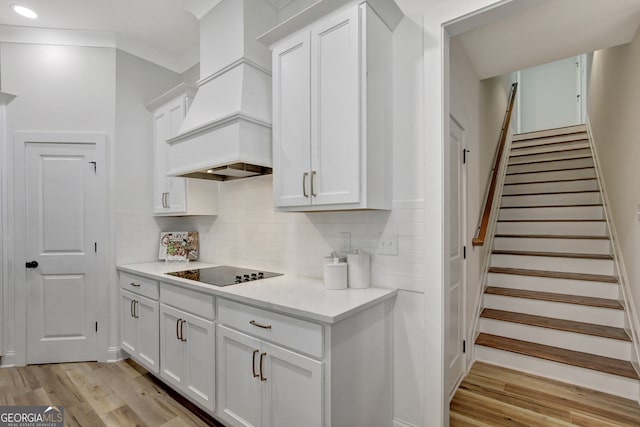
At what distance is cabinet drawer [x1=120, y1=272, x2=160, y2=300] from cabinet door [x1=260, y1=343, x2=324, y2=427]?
131 centimetres

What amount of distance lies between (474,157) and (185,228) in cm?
301

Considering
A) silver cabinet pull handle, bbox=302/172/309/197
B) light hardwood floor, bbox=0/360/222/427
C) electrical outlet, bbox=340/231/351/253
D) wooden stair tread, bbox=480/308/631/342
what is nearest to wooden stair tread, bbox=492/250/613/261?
wooden stair tread, bbox=480/308/631/342

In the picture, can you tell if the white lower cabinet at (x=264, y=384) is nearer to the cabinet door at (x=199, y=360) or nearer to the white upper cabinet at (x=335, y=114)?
the cabinet door at (x=199, y=360)

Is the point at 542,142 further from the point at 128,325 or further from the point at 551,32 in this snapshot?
the point at 128,325

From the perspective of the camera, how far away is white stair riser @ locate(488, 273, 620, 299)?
2.81 meters

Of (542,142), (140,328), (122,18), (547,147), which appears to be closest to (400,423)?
(140,328)

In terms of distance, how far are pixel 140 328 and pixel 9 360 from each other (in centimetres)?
134

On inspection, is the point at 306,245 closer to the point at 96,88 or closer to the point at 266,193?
the point at 266,193

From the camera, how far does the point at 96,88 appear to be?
304 cm

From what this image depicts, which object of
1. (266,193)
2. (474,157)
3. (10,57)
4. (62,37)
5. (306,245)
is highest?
(62,37)

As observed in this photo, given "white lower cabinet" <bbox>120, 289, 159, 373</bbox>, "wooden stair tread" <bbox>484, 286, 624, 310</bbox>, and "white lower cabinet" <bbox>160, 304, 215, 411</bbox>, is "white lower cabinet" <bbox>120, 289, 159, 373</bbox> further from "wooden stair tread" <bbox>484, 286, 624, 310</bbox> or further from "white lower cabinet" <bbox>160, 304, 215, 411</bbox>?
"wooden stair tread" <bbox>484, 286, 624, 310</bbox>

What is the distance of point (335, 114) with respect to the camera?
176 cm

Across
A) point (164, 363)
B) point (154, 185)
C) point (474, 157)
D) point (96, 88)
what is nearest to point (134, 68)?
point (96, 88)

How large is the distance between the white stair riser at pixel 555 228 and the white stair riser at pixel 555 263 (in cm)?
50
